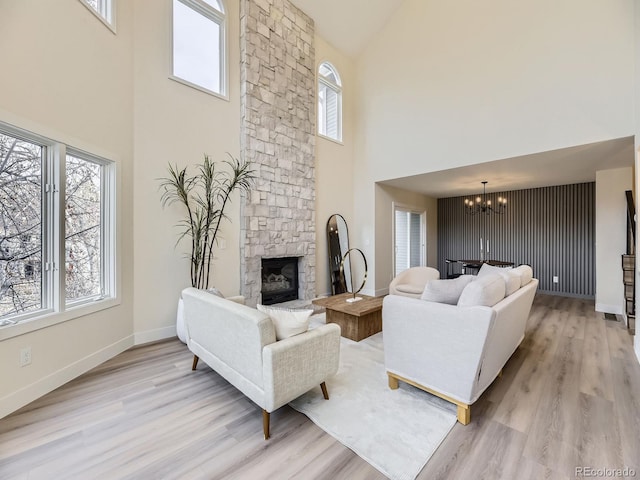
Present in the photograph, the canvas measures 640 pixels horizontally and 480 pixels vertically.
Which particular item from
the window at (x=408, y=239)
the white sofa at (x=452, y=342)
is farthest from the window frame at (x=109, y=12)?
the window at (x=408, y=239)

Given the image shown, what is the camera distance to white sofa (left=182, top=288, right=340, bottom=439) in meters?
1.76

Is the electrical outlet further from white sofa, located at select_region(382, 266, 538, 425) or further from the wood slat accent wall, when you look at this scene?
the wood slat accent wall

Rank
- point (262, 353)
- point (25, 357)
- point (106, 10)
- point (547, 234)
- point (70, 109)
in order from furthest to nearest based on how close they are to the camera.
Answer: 1. point (547, 234)
2. point (106, 10)
3. point (70, 109)
4. point (25, 357)
5. point (262, 353)

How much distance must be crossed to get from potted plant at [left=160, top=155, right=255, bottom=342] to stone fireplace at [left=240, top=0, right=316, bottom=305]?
36cm

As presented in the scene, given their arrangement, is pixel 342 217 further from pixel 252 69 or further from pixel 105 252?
pixel 105 252

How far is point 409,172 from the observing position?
516cm

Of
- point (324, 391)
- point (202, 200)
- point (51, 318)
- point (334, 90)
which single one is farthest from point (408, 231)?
point (51, 318)

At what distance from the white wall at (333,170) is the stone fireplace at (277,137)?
1.12ft

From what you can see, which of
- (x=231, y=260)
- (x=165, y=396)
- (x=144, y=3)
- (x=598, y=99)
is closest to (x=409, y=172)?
(x=598, y=99)

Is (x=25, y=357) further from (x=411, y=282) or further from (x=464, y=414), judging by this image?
(x=411, y=282)

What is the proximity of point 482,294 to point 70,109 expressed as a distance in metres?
3.73

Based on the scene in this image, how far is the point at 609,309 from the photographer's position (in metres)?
4.59

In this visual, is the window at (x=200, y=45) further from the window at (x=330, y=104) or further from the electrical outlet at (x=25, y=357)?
the electrical outlet at (x=25, y=357)

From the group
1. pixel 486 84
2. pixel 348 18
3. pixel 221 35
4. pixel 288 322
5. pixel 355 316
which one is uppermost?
pixel 348 18
